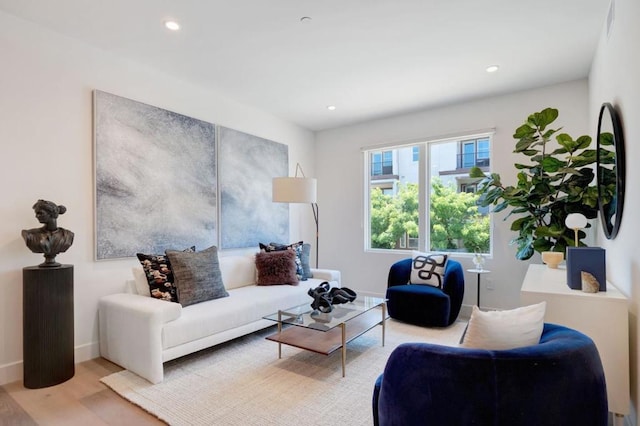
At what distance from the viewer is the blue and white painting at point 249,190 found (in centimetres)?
410

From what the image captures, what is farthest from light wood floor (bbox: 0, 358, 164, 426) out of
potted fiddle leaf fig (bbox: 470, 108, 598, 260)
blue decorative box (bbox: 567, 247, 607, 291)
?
potted fiddle leaf fig (bbox: 470, 108, 598, 260)

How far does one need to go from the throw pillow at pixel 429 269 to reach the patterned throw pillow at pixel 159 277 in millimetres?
2685

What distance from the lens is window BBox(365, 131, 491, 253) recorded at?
14.1 feet

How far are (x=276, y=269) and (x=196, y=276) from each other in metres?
1.05

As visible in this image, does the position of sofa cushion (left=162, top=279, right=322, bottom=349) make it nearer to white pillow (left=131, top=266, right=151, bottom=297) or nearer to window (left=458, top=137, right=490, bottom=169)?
white pillow (left=131, top=266, right=151, bottom=297)

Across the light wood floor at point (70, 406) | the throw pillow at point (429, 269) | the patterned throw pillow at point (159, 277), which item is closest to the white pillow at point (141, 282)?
Result: the patterned throw pillow at point (159, 277)

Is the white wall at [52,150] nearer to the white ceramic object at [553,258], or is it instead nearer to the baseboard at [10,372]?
the baseboard at [10,372]

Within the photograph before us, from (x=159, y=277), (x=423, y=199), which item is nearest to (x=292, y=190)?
(x=159, y=277)

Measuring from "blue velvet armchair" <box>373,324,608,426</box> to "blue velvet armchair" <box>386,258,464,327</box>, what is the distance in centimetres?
248

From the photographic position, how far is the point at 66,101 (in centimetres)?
281

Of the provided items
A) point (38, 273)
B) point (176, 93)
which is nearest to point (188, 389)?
point (38, 273)

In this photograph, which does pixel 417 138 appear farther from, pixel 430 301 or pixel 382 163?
pixel 430 301

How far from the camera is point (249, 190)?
14.5ft

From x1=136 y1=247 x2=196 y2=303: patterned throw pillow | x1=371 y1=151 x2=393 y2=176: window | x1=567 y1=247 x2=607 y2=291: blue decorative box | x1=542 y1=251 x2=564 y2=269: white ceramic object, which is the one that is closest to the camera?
x1=567 y1=247 x2=607 y2=291: blue decorative box
